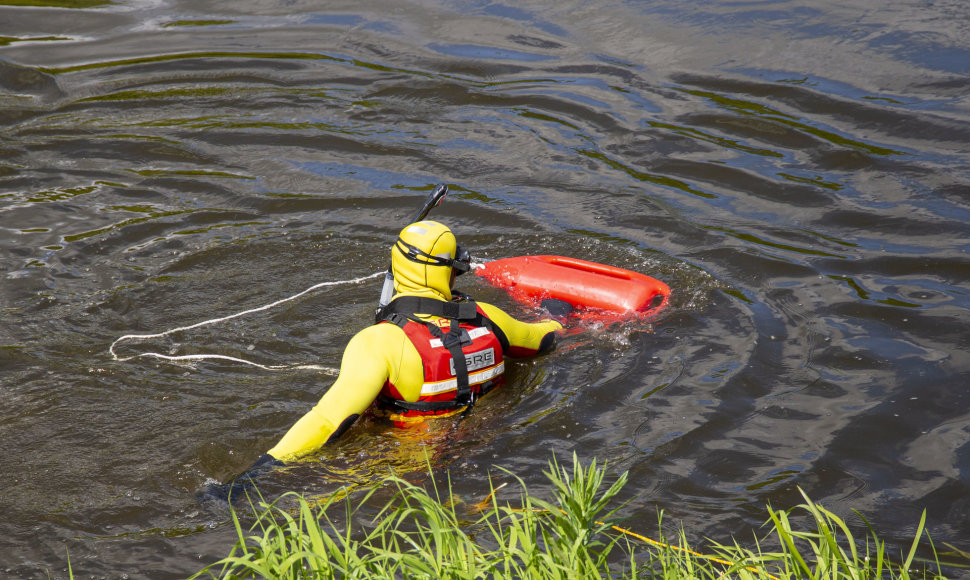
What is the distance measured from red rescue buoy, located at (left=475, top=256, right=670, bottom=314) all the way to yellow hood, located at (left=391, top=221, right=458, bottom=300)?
146 cm

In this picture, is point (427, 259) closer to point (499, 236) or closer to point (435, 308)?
point (435, 308)

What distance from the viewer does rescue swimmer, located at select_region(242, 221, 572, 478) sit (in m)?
4.27

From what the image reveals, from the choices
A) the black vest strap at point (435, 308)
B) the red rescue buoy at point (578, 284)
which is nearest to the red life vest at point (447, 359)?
the black vest strap at point (435, 308)

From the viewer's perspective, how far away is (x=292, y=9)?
1297 centimetres

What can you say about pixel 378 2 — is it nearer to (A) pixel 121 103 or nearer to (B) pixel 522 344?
(A) pixel 121 103

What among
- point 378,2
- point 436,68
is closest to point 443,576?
point 436,68

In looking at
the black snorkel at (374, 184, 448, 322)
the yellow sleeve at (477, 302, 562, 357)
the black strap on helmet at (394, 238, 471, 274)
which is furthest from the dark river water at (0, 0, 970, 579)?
the black strap on helmet at (394, 238, 471, 274)

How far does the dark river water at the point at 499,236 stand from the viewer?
4.41m

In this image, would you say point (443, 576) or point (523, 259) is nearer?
point (443, 576)

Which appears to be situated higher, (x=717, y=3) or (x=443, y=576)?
(x=717, y=3)

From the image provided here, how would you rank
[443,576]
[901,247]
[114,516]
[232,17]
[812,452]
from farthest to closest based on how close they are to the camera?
1. [232,17]
2. [901,247]
3. [812,452]
4. [114,516]
5. [443,576]

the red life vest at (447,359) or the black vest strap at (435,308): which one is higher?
the black vest strap at (435,308)

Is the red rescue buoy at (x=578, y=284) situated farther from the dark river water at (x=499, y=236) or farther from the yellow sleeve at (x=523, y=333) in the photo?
the yellow sleeve at (x=523, y=333)

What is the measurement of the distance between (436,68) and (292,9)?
336 cm
